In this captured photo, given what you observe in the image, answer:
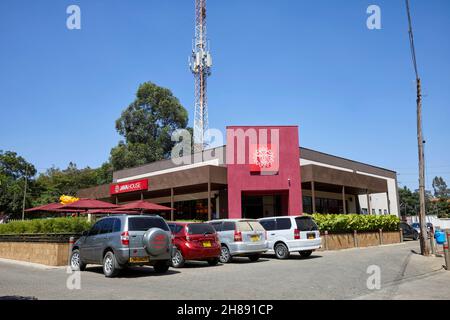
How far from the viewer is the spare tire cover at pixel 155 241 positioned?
465 inches

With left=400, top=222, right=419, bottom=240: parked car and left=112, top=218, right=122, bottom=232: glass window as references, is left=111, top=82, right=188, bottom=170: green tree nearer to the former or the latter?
left=400, top=222, right=419, bottom=240: parked car

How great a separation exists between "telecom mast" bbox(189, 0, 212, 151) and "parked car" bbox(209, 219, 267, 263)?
3186 centimetres

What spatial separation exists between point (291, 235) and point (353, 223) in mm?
9953

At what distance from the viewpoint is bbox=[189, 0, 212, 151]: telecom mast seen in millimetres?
48281

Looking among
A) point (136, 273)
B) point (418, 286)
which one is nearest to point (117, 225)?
point (136, 273)

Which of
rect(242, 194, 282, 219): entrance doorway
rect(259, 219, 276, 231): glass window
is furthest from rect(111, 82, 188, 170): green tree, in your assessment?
rect(259, 219, 276, 231): glass window

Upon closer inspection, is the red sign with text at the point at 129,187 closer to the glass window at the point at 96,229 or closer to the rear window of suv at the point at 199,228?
the rear window of suv at the point at 199,228

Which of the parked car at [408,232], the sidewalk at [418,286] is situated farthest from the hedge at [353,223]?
the sidewalk at [418,286]

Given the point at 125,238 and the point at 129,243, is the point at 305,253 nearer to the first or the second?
the point at 129,243

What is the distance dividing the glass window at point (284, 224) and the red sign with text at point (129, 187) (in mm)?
16781

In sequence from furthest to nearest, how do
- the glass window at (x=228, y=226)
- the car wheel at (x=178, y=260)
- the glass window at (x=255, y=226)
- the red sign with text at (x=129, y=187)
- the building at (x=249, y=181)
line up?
the red sign with text at (x=129, y=187) < the building at (x=249, y=181) < the glass window at (x=255, y=226) < the glass window at (x=228, y=226) < the car wheel at (x=178, y=260)
